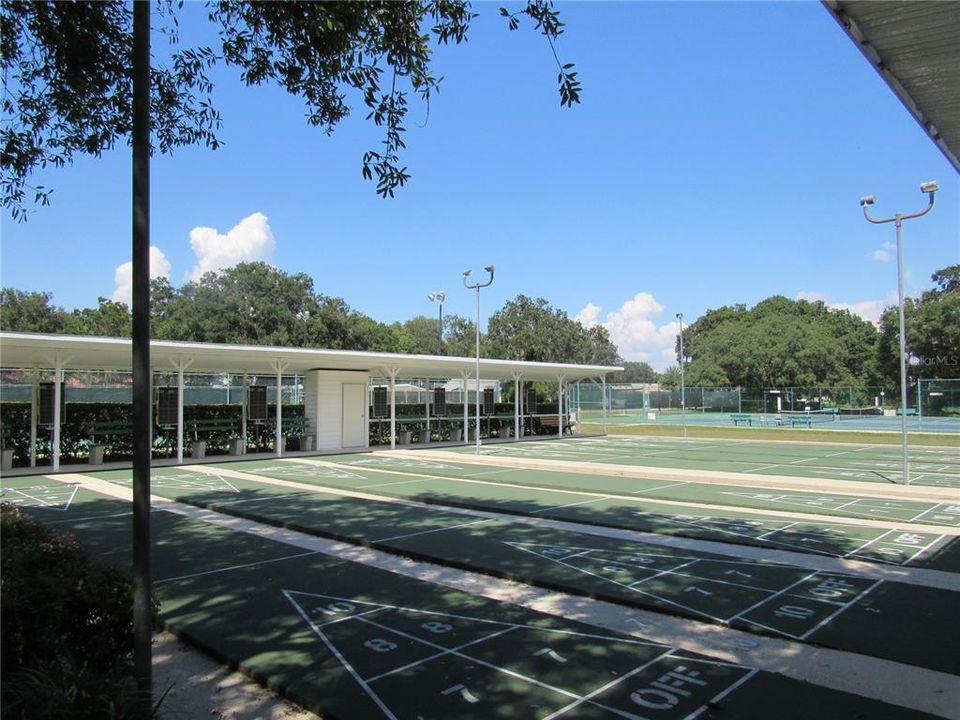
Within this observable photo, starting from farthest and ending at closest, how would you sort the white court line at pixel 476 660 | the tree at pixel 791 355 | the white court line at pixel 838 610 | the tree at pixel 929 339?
the tree at pixel 791 355
the tree at pixel 929 339
the white court line at pixel 838 610
the white court line at pixel 476 660

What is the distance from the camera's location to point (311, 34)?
4.67 meters

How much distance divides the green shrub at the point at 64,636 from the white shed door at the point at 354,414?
21.5 meters

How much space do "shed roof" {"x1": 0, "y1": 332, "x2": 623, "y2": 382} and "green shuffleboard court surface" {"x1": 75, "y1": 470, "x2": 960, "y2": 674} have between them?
27.2 feet

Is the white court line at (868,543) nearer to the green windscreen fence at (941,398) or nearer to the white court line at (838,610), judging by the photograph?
the white court line at (838,610)

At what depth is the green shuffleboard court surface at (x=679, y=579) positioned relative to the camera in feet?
18.2

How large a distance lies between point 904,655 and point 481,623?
3.33 metres

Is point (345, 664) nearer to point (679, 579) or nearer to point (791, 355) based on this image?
point (679, 579)

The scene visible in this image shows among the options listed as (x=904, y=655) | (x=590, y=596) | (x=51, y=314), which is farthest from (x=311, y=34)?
(x=51, y=314)

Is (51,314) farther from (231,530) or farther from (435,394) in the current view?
(231,530)

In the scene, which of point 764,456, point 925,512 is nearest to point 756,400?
point 764,456

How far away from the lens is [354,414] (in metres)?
26.2

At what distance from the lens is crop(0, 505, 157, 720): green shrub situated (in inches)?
124

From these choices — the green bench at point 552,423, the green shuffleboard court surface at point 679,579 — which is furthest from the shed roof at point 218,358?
the green shuffleboard court surface at point 679,579

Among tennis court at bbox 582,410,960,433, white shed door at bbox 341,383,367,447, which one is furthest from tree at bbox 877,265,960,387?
white shed door at bbox 341,383,367,447
